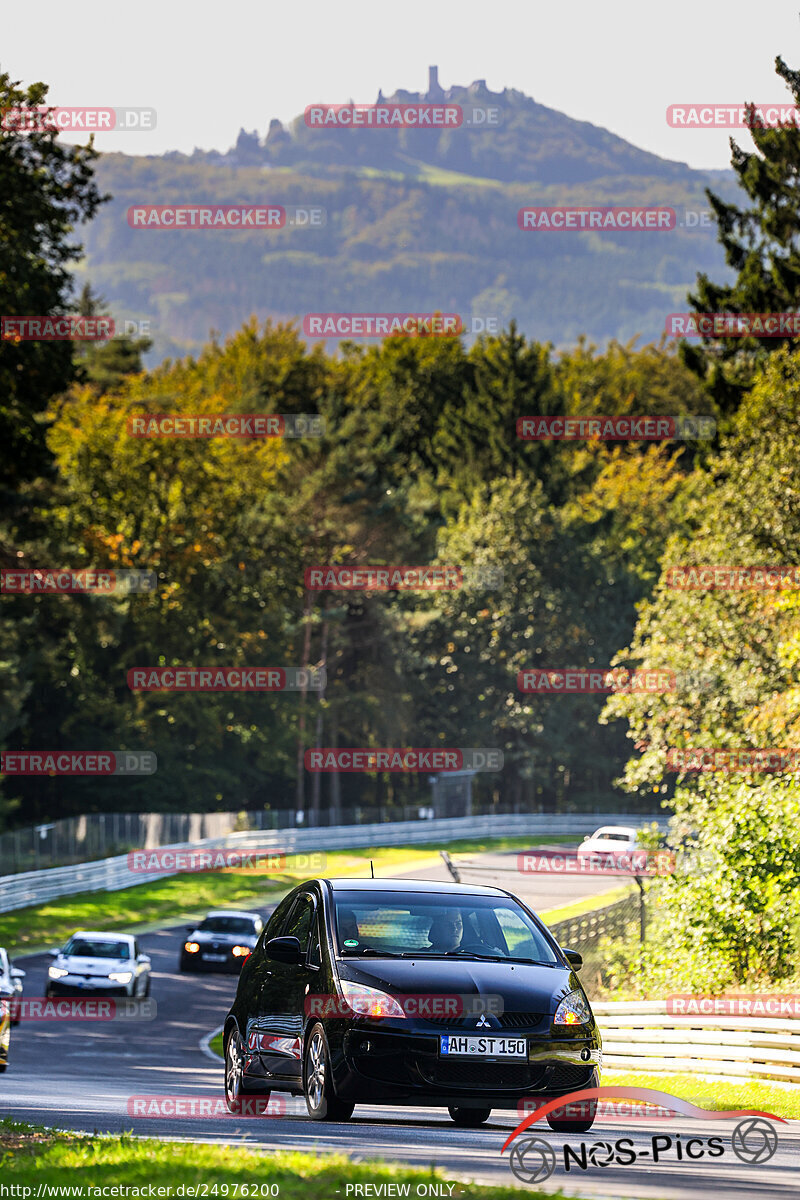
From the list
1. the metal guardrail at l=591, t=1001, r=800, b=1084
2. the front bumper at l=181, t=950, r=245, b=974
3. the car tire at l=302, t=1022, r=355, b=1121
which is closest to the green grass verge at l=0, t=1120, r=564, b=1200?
the car tire at l=302, t=1022, r=355, b=1121

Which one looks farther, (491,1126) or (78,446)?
(78,446)

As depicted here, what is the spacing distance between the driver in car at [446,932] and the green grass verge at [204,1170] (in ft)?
6.29

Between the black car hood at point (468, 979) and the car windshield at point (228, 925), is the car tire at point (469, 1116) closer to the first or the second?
the black car hood at point (468, 979)

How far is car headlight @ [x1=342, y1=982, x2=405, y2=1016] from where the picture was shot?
9.04m

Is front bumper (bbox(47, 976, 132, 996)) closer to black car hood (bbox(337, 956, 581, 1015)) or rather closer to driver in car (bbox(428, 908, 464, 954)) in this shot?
driver in car (bbox(428, 908, 464, 954))

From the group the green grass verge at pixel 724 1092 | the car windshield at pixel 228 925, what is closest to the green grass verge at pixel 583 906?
the car windshield at pixel 228 925

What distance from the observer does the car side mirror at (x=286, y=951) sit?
10023mm

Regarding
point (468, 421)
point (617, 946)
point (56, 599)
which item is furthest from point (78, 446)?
point (617, 946)

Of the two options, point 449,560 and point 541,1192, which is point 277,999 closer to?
point 541,1192

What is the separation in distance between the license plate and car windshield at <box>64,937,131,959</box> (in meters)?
21.8

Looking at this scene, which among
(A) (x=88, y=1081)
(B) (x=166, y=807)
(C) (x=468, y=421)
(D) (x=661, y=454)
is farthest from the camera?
(D) (x=661, y=454)

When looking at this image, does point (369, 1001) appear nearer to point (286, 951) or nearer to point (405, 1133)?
point (405, 1133)

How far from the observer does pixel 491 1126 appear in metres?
10.2

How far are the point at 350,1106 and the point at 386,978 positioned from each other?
79cm
